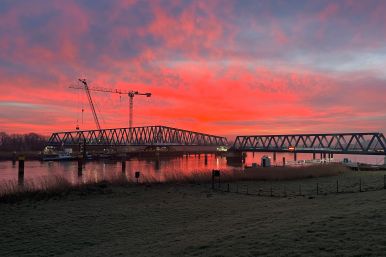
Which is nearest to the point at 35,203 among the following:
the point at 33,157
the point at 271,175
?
the point at 271,175

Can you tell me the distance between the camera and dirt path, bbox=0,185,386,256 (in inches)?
568

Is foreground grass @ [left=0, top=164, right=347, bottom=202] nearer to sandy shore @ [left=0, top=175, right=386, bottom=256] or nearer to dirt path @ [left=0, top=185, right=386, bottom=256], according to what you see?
sandy shore @ [left=0, top=175, right=386, bottom=256]

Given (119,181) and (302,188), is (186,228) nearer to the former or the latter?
(302,188)

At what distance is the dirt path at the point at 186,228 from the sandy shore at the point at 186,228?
0.03m

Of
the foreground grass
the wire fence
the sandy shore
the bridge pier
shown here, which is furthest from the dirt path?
the bridge pier

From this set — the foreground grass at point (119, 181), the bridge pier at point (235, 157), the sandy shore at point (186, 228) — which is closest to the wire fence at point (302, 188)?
the foreground grass at point (119, 181)

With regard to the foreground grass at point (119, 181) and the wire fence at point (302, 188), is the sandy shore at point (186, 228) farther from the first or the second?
the wire fence at point (302, 188)

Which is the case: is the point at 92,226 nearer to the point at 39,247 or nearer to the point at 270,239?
the point at 39,247

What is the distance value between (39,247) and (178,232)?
7.19m

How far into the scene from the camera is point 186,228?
72.2 ft

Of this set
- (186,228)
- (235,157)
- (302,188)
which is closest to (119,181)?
(302,188)

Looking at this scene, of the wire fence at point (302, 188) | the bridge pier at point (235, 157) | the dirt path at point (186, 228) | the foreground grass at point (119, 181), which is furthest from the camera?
the bridge pier at point (235, 157)

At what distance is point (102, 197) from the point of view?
1455 inches

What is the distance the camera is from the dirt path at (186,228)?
14.4m
